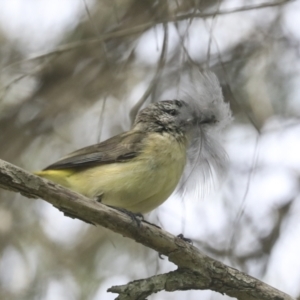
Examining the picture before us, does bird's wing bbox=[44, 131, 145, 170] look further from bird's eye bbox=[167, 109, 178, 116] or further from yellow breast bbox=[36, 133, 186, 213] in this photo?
bird's eye bbox=[167, 109, 178, 116]

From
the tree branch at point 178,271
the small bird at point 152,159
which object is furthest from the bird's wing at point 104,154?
the tree branch at point 178,271

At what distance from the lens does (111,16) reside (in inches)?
230

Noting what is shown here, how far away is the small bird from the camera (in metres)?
4.35

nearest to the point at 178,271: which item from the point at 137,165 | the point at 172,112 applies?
the point at 137,165

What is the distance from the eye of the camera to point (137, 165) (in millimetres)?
4520

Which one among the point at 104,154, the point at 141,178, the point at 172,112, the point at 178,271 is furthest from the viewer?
the point at 172,112

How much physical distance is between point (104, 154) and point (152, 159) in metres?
0.45

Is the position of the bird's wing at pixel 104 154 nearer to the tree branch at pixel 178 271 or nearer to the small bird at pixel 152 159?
the small bird at pixel 152 159

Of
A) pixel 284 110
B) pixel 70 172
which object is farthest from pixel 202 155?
pixel 284 110

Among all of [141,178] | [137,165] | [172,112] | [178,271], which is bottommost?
[178,271]

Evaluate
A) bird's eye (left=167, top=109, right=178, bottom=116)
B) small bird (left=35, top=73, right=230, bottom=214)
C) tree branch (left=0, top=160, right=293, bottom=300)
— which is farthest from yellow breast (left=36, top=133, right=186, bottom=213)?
tree branch (left=0, top=160, right=293, bottom=300)

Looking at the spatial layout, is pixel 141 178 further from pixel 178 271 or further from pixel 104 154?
pixel 178 271

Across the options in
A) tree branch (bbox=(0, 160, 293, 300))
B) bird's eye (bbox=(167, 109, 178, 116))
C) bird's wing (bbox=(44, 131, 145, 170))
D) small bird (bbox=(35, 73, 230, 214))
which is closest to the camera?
tree branch (bbox=(0, 160, 293, 300))

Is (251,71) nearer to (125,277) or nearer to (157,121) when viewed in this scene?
(157,121)
